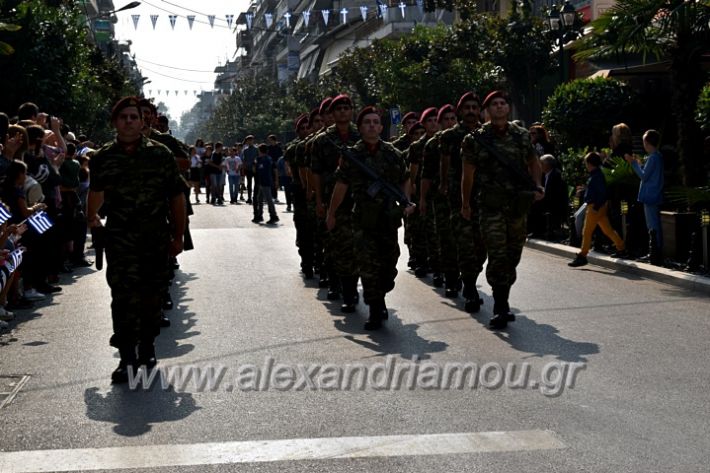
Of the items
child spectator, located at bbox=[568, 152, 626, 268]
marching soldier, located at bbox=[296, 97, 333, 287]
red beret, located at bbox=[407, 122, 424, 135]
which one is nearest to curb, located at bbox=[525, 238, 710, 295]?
child spectator, located at bbox=[568, 152, 626, 268]

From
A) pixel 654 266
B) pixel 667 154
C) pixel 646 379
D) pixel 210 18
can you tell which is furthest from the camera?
pixel 210 18

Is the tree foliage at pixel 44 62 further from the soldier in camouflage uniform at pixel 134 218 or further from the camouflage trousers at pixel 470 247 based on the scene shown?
the soldier in camouflage uniform at pixel 134 218

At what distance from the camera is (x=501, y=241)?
9.88 m

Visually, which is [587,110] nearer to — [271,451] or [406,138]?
[406,138]

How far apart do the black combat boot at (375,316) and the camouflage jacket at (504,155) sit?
1246mm

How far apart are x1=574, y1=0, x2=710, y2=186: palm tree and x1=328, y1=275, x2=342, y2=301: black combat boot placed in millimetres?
6168

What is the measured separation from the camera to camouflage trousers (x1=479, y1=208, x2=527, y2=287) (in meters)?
9.88

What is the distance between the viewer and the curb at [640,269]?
487 inches

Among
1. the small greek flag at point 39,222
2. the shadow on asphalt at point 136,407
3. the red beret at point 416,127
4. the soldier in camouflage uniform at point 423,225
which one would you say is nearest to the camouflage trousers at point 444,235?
the soldier in camouflage uniform at point 423,225

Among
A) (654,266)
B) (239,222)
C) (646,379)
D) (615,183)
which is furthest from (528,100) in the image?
(646,379)

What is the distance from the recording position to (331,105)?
433 inches

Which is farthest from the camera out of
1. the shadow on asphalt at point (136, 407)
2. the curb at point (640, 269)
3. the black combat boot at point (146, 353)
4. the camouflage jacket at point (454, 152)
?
the curb at point (640, 269)

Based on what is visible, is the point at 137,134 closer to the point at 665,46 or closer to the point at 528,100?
the point at 665,46

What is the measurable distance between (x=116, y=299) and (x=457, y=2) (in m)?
32.5
